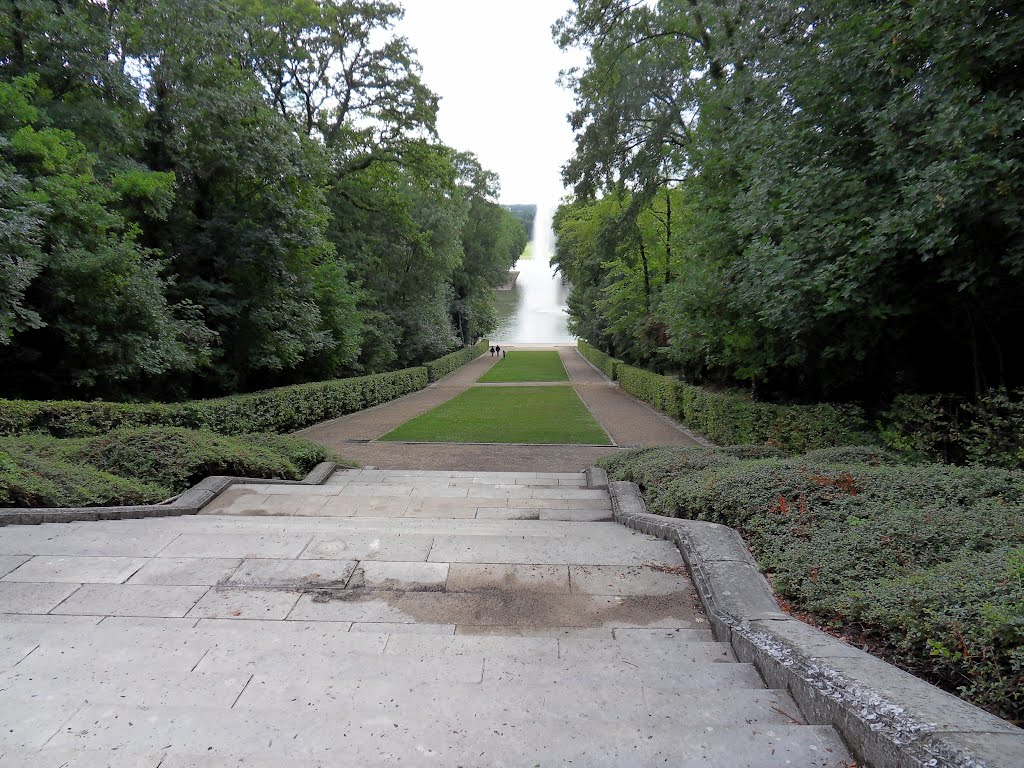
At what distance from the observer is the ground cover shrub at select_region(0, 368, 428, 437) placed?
9297mm

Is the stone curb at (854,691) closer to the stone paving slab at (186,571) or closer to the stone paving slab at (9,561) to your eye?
the stone paving slab at (186,571)

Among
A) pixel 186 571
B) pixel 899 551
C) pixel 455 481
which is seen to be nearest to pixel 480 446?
pixel 455 481

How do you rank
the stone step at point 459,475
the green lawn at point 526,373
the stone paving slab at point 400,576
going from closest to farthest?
1. the stone paving slab at point 400,576
2. the stone step at point 459,475
3. the green lawn at point 526,373

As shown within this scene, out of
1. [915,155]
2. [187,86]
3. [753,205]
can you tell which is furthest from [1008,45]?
[187,86]

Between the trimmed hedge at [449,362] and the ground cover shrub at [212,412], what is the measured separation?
42.9ft

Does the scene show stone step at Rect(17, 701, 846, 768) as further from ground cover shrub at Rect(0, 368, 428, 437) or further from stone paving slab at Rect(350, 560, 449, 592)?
ground cover shrub at Rect(0, 368, 428, 437)

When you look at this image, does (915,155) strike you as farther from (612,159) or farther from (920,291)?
(612,159)

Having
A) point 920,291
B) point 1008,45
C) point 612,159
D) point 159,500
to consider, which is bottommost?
point 159,500

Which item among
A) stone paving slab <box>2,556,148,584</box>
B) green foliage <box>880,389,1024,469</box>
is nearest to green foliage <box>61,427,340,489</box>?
stone paving slab <box>2,556,148,584</box>

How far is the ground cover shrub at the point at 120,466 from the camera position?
6184mm

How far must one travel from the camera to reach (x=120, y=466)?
7332 mm

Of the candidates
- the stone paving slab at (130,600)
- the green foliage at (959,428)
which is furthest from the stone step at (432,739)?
the green foliage at (959,428)

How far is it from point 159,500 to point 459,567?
13.4ft

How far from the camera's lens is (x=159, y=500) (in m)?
6.86
